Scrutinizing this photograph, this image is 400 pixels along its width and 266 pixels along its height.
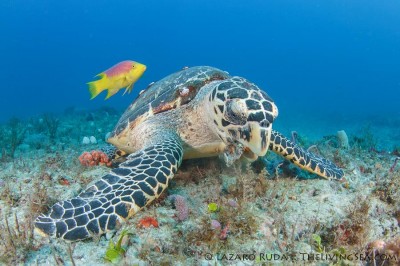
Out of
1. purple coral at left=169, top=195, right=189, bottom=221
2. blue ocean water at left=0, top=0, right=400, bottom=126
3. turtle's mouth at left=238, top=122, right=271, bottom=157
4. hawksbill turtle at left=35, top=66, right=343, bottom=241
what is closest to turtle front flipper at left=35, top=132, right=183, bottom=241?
hawksbill turtle at left=35, top=66, right=343, bottom=241

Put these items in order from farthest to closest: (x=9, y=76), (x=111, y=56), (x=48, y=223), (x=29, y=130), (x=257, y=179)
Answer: (x=111, y=56), (x=9, y=76), (x=29, y=130), (x=257, y=179), (x=48, y=223)

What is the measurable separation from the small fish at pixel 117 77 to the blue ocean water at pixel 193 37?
10327 centimetres

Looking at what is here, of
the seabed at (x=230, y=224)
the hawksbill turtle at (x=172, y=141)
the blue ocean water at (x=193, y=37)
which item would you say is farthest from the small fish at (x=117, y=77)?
the blue ocean water at (x=193, y=37)

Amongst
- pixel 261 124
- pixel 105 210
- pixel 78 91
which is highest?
pixel 78 91

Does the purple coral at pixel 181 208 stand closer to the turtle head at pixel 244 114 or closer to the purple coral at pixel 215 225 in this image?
the purple coral at pixel 215 225

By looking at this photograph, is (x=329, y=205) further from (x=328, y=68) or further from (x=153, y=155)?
(x=328, y=68)

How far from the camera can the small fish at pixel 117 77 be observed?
519 centimetres

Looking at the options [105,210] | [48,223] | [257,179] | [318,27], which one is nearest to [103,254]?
[105,210]

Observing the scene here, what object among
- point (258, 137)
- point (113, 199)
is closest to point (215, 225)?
point (113, 199)

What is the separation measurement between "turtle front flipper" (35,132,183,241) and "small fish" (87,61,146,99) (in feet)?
7.65

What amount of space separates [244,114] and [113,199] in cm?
156

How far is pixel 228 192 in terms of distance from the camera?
314cm

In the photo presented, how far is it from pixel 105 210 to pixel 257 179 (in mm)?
1638

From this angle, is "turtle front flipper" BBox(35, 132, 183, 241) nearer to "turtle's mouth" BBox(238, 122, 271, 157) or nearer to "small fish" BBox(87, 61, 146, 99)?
"turtle's mouth" BBox(238, 122, 271, 157)
